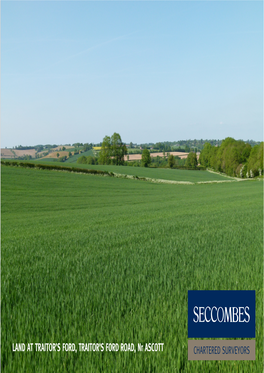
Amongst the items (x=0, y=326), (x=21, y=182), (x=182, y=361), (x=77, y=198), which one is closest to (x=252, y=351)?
(x=182, y=361)

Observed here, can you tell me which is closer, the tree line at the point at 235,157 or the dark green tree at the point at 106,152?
the tree line at the point at 235,157

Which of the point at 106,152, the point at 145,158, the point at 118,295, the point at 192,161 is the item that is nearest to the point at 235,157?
the point at 145,158

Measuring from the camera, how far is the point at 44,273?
15.8 ft

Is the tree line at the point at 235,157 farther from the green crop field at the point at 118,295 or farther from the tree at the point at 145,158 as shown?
the green crop field at the point at 118,295

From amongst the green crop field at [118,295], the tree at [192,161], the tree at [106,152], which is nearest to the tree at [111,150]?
the tree at [106,152]

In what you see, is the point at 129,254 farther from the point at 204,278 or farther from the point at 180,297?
the point at 180,297

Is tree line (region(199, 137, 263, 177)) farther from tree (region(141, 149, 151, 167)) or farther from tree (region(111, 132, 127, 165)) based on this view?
tree (region(111, 132, 127, 165))

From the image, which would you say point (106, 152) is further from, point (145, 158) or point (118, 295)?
point (118, 295)

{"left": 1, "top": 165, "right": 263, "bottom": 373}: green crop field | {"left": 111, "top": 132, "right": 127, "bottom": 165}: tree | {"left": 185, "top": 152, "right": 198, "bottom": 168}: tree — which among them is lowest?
{"left": 1, "top": 165, "right": 263, "bottom": 373}: green crop field

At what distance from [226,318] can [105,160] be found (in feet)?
334

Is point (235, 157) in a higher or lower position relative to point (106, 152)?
lower

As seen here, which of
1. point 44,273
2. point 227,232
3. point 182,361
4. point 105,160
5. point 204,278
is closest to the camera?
point 182,361

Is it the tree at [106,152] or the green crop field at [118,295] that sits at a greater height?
the tree at [106,152]

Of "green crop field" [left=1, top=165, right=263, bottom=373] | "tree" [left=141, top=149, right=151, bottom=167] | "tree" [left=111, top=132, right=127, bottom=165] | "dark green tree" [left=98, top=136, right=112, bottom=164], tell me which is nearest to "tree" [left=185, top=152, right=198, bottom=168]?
"tree" [left=141, top=149, right=151, bottom=167]
